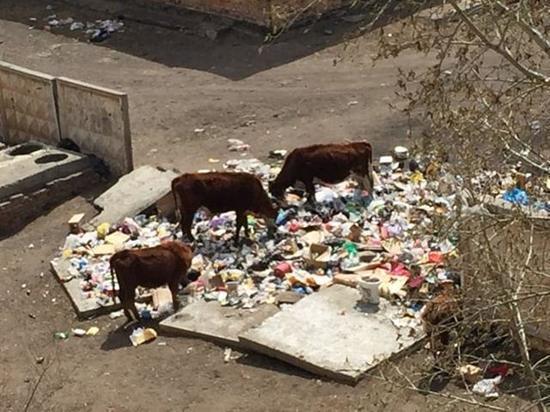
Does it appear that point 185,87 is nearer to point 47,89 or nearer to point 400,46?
point 47,89

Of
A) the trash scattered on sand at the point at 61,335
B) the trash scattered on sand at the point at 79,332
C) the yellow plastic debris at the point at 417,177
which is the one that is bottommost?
the trash scattered on sand at the point at 61,335

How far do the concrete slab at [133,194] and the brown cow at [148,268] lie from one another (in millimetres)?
2298

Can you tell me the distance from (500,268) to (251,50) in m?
14.3

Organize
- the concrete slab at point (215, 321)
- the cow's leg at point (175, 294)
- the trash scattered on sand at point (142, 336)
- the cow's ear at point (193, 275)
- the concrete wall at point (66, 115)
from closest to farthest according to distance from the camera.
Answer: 1. the concrete slab at point (215, 321)
2. the trash scattered on sand at point (142, 336)
3. the cow's leg at point (175, 294)
4. the cow's ear at point (193, 275)
5. the concrete wall at point (66, 115)

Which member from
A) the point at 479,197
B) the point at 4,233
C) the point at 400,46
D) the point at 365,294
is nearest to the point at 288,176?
the point at 365,294

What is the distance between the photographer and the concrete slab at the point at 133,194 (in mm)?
13633

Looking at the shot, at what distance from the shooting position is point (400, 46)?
637 centimetres

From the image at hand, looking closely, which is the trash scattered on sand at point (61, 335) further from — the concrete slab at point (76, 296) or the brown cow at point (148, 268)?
the brown cow at point (148, 268)

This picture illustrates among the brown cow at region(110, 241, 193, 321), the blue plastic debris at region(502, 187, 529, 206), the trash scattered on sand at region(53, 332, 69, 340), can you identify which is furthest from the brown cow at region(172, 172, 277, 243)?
the blue plastic debris at region(502, 187, 529, 206)

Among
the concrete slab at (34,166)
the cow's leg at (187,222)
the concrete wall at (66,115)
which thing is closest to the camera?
the cow's leg at (187,222)

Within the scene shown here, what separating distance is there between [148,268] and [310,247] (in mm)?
1972

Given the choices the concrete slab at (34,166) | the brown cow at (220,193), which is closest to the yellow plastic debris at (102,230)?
the brown cow at (220,193)

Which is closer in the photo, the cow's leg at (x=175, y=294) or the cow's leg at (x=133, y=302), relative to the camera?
the cow's leg at (x=133, y=302)

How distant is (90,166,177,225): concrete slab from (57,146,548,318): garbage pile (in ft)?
0.64
